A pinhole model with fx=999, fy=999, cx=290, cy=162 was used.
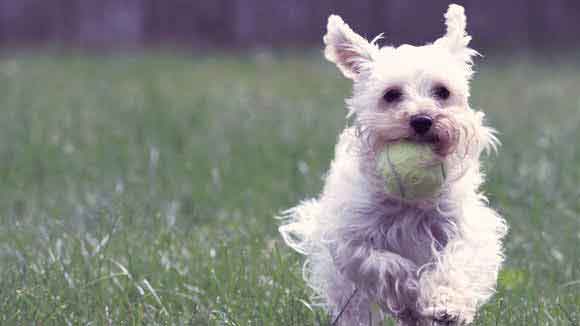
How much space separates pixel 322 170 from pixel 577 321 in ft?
11.4

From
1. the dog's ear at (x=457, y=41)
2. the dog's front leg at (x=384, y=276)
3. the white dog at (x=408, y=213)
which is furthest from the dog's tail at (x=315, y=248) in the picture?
the dog's ear at (x=457, y=41)

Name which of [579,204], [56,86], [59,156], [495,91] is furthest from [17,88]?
[579,204]

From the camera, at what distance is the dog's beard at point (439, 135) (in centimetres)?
412

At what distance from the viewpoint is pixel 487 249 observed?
436 cm

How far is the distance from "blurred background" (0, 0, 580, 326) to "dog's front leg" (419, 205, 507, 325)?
0.57ft

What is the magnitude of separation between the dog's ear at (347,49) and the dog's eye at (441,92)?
0.36 m

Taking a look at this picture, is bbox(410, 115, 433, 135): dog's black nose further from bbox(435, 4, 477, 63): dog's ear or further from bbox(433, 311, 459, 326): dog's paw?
bbox(433, 311, 459, 326): dog's paw

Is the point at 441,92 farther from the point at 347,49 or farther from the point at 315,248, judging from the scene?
the point at 315,248

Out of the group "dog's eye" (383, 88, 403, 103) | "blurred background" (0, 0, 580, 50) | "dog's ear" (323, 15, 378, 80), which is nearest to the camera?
"dog's eye" (383, 88, 403, 103)

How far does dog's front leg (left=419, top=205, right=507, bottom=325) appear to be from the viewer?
388 cm

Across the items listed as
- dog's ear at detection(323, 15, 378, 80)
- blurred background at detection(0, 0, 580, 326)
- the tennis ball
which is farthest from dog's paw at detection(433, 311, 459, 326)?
dog's ear at detection(323, 15, 378, 80)

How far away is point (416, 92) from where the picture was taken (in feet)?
14.4

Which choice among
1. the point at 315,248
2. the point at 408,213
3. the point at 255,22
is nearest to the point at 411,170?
the point at 408,213

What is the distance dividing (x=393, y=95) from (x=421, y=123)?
0.37 meters
